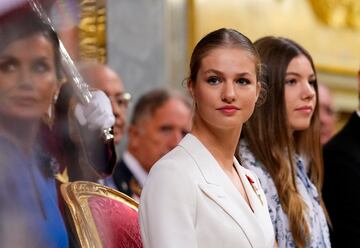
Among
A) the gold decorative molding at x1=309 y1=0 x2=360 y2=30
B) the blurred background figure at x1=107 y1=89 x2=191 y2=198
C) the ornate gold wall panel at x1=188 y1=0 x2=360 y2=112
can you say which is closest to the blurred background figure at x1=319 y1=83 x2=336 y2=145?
the ornate gold wall panel at x1=188 y1=0 x2=360 y2=112

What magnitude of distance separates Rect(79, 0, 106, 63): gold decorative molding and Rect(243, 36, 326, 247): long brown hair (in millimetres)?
601

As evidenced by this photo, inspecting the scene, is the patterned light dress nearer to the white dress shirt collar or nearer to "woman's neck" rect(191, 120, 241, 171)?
"woman's neck" rect(191, 120, 241, 171)

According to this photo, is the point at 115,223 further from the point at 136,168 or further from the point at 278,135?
the point at 136,168

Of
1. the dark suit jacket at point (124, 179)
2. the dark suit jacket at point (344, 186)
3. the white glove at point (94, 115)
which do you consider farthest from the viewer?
the dark suit jacket at point (124, 179)

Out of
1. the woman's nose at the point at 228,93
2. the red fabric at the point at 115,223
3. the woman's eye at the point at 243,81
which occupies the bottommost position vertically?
the red fabric at the point at 115,223

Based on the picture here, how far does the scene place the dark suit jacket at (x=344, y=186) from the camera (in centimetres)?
302

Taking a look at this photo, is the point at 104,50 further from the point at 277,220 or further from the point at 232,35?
the point at 232,35

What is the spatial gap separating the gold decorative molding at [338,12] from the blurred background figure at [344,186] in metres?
2.65

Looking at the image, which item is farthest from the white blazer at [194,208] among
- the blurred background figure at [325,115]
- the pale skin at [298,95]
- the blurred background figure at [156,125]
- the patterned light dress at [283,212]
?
the blurred background figure at [325,115]

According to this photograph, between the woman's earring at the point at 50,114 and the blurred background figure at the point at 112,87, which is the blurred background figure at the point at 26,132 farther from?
the blurred background figure at the point at 112,87

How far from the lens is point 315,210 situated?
2.82 metres

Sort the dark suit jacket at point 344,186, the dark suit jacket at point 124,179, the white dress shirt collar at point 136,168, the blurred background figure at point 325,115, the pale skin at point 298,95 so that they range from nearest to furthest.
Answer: the pale skin at point 298,95, the dark suit jacket at point 344,186, the dark suit jacket at point 124,179, the white dress shirt collar at point 136,168, the blurred background figure at point 325,115

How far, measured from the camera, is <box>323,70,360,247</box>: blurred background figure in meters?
3.02

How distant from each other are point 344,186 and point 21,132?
1283 millimetres
